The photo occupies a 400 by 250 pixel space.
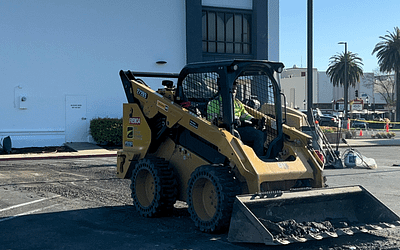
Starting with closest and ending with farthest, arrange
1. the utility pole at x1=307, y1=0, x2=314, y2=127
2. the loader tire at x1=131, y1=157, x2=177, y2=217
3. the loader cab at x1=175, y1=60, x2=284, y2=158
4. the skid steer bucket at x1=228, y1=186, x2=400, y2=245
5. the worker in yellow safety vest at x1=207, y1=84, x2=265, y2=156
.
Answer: the skid steer bucket at x1=228, y1=186, x2=400, y2=245 → the loader cab at x1=175, y1=60, x2=284, y2=158 → the worker in yellow safety vest at x1=207, y1=84, x2=265, y2=156 → the loader tire at x1=131, y1=157, x2=177, y2=217 → the utility pole at x1=307, y1=0, x2=314, y2=127

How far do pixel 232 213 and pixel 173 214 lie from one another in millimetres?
2328

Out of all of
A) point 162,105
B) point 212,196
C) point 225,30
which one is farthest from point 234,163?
point 225,30

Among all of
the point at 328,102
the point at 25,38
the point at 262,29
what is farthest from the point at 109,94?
the point at 328,102

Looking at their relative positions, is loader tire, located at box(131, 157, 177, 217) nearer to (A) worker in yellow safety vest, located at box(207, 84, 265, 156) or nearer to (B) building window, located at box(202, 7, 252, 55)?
(A) worker in yellow safety vest, located at box(207, 84, 265, 156)

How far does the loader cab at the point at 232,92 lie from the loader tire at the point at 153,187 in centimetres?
107

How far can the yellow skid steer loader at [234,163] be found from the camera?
261 inches

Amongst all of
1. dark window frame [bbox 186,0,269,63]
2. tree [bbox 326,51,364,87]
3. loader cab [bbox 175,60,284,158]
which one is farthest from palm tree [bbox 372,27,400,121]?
loader cab [bbox 175,60,284,158]

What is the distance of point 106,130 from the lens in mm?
24312

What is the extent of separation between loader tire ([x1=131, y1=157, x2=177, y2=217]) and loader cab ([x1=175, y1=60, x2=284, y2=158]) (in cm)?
107

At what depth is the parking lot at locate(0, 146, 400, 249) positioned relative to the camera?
6.63m

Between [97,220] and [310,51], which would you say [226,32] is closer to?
[310,51]

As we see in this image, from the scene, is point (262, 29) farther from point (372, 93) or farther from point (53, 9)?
point (372, 93)

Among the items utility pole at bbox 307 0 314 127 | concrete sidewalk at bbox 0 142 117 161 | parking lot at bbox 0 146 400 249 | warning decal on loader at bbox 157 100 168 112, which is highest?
utility pole at bbox 307 0 314 127

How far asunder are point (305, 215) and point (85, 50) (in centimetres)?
2008
